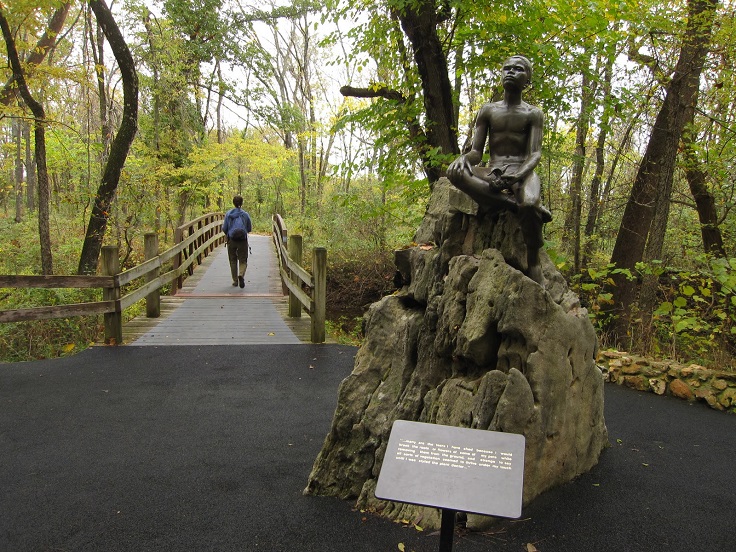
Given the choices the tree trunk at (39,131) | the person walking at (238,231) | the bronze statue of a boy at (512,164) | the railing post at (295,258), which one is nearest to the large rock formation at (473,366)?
the bronze statue of a boy at (512,164)

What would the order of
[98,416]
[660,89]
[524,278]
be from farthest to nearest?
[660,89]
[98,416]
[524,278]

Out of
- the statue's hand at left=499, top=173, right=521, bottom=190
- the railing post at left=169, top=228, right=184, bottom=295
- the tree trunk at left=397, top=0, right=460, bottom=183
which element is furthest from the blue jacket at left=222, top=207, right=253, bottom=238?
the statue's hand at left=499, top=173, right=521, bottom=190

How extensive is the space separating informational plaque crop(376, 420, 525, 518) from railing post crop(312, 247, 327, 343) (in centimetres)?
490

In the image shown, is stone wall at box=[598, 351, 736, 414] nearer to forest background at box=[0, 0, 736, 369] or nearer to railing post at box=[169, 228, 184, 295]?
forest background at box=[0, 0, 736, 369]

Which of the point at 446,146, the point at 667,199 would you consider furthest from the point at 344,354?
the point at 667,199

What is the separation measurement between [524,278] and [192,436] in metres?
3.15

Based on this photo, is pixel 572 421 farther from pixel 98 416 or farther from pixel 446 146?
pixel 446 146

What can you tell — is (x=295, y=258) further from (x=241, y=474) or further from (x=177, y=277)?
(x=241, y=474)

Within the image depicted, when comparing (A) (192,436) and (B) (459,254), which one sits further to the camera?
(A) (192,436)

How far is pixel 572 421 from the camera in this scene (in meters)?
3.40

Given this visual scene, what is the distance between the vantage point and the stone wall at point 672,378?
5445mm

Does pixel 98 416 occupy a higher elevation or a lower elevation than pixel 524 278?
lower

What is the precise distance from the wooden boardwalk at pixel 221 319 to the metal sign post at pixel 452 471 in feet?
17.1

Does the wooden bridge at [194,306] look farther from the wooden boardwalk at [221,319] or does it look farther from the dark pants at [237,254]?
the dark pants at [237,254]
